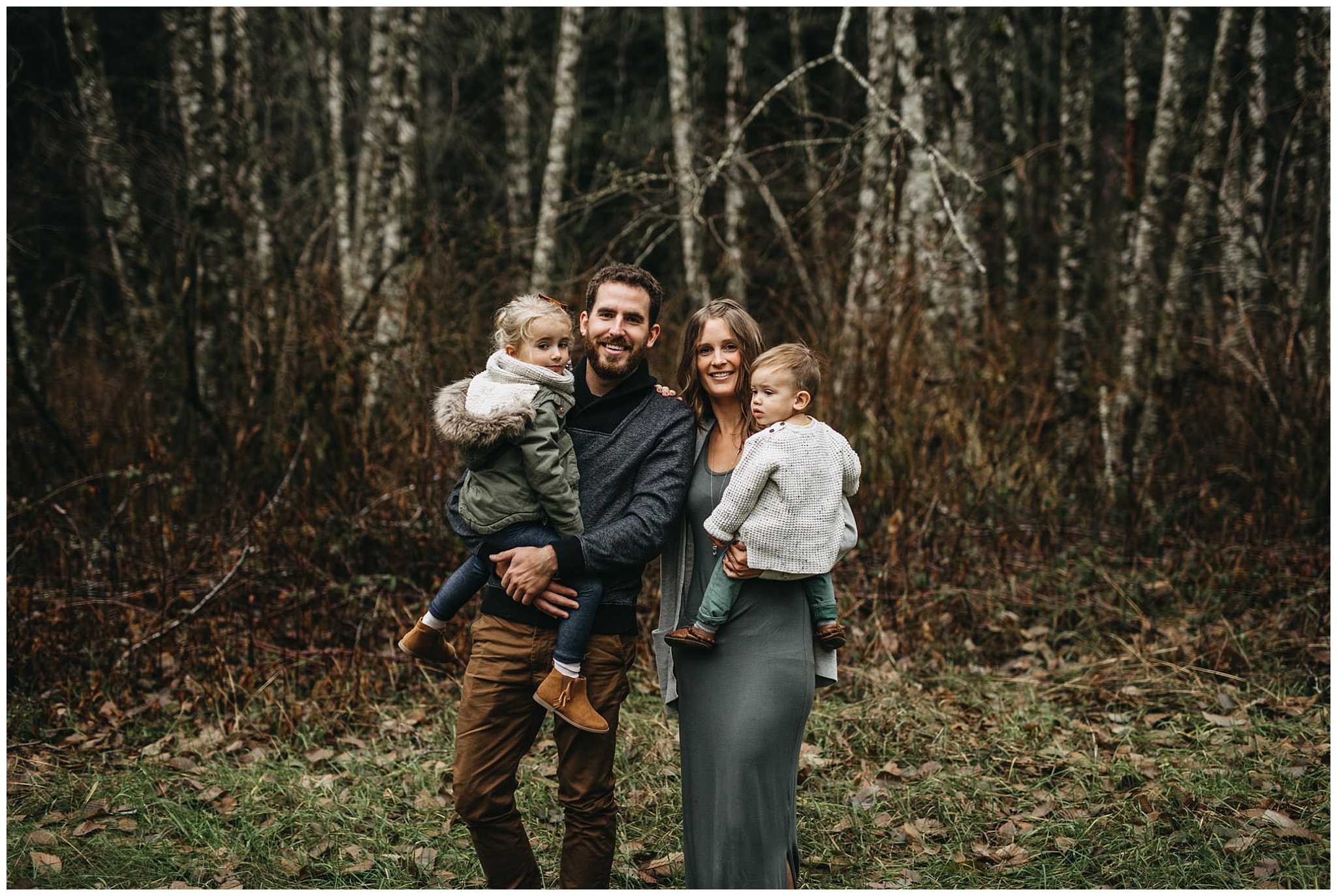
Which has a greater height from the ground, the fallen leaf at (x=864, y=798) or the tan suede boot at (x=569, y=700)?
the tan suede boot at (x=569, y=700)

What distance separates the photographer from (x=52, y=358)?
8758 mm

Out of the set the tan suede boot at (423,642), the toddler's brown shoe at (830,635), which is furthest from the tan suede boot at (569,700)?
the toddler's brown shoe at (830,635)

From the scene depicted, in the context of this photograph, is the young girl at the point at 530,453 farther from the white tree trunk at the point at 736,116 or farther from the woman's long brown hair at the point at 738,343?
the white tree trunk at the point at 736,116

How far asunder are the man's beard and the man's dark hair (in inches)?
4.6

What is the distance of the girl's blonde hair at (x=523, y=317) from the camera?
2.89 meters

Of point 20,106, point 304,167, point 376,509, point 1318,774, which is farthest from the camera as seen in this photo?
point 304,167

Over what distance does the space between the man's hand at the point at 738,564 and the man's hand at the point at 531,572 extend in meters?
0.52

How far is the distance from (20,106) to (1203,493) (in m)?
16.0

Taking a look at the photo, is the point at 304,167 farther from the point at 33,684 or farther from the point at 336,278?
the point at 33,684

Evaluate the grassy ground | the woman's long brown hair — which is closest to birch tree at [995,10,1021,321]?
the grassy ground

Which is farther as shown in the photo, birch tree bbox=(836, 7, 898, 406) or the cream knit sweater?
birch tree bbox=(836, 7, 898, 406)

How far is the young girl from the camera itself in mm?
2785

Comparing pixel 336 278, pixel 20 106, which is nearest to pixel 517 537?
pixel 336 278

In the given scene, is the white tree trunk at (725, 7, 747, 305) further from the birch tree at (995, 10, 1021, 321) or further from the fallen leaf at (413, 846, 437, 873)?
the fallen leaf at (413, 846, 437, 873)
